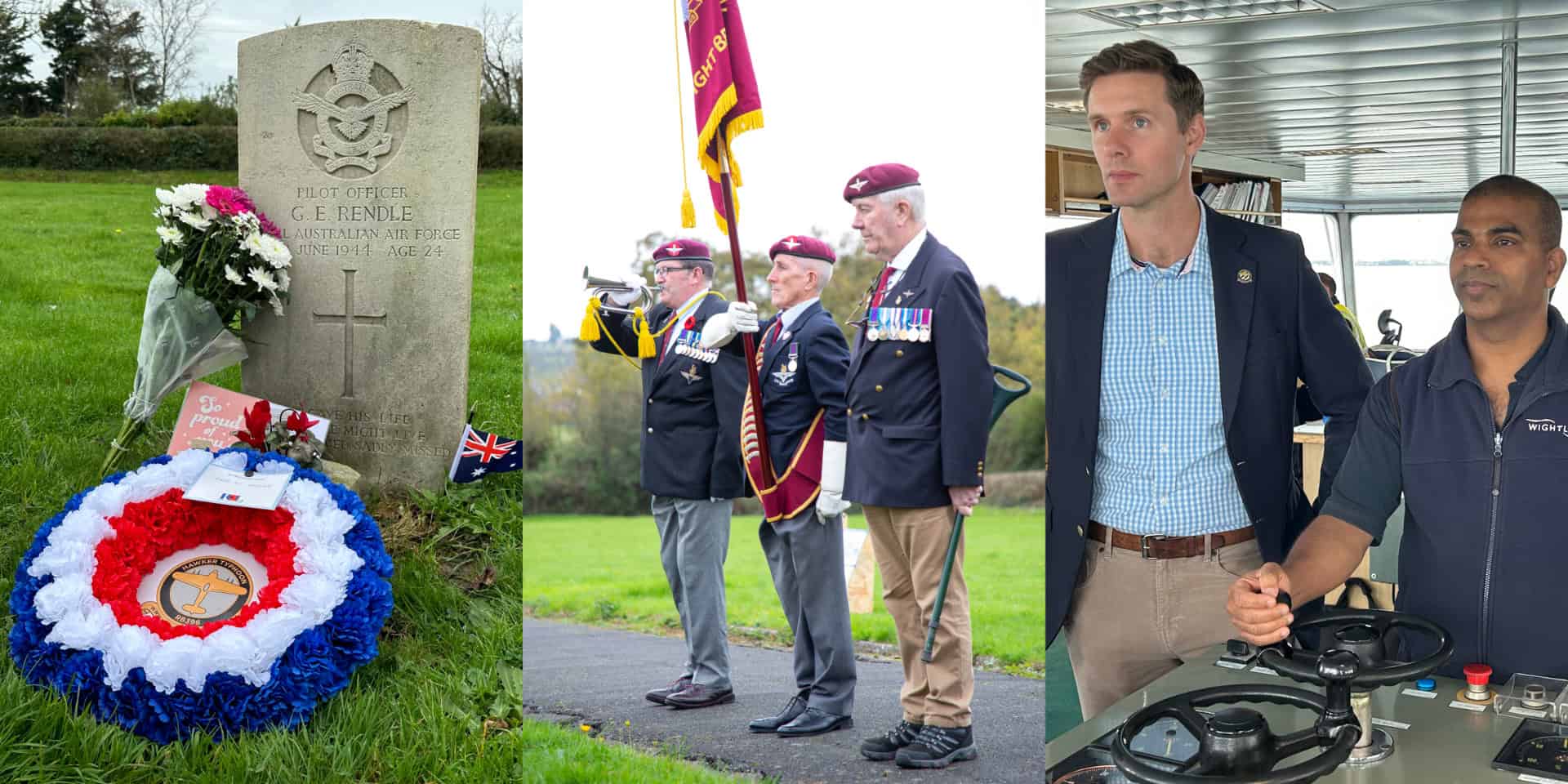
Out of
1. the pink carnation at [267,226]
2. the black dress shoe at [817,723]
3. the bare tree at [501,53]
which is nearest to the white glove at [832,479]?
the black dress shoe at [817,723]

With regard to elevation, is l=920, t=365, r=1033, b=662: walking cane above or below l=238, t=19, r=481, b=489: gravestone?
below

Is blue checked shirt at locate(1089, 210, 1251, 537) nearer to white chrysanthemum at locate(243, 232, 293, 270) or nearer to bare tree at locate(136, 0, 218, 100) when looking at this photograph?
white chrysanthemum at locate(243, 232, 293, 270)

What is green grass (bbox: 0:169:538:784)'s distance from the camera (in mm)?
3275

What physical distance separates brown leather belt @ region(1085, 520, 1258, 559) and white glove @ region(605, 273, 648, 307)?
3.16 feet

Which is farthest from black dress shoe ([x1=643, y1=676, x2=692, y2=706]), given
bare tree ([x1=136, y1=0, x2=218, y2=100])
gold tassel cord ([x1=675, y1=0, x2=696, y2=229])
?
bare tree ([x1=136, y1=0, x2=218, y2=100])

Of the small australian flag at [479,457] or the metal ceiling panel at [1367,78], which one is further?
the small australian flag at [479,457]

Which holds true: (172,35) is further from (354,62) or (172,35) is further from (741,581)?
(741,581)

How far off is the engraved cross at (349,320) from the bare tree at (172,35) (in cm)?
425

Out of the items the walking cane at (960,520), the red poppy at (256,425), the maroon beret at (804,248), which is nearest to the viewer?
the walking cane at (960,520)

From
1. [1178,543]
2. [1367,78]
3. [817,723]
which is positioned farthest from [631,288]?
[1367,78]

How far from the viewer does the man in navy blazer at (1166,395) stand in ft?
7.60

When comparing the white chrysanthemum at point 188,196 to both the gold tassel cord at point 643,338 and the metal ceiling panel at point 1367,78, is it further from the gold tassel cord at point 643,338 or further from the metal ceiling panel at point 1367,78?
the metal ceiling panel at point 1367,78

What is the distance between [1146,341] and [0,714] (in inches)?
112

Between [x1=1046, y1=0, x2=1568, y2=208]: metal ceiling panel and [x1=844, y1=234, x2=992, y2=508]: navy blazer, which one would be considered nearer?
[x1=844, y1=234, x2=992, y2=508]: navy blazer
